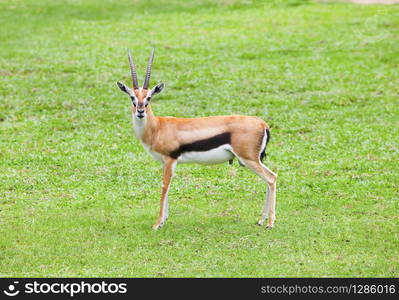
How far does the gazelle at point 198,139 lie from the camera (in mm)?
11883

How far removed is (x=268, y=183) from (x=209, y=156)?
3.53 ft

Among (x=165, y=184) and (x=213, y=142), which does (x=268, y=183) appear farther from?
(x=165, y=184)

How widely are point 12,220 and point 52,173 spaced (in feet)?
9.19

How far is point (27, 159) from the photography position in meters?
16.1

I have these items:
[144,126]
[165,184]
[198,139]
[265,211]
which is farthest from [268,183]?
[144,126]

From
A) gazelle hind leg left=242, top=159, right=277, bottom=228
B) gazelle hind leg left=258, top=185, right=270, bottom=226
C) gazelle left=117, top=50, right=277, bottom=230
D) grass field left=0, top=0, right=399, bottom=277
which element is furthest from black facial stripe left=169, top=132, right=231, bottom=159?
grass field left=0, top=0, right=399, bottom=277

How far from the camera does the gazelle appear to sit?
1188 centimetres

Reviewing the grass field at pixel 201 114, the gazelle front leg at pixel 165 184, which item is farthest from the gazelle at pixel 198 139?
the grass field at pixel 201 114

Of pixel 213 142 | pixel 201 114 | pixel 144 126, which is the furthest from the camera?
pixel 201 114

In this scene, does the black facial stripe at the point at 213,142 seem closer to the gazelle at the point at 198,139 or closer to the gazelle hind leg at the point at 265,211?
the gazelle at the point at 198,139

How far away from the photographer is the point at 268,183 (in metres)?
12.1

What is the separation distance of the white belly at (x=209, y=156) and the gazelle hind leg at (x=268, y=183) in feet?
1.06

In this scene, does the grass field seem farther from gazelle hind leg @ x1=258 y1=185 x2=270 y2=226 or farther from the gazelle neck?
the gazelle neck

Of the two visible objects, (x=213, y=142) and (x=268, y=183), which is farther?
(x=268, y=183)
